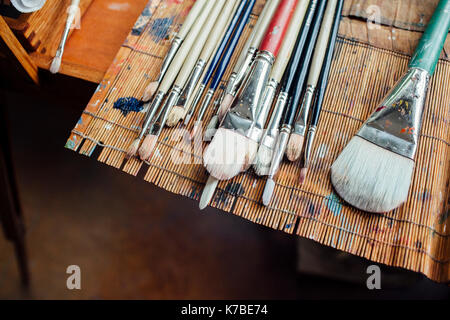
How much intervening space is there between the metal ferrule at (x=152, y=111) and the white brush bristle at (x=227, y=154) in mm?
145

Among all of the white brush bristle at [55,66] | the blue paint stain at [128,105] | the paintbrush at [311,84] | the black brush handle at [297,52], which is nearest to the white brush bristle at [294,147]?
the paintbrush at [311,84]

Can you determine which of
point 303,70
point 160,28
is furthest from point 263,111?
point 160,28

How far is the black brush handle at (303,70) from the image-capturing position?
2.43 feet

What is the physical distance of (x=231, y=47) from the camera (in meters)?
0.82

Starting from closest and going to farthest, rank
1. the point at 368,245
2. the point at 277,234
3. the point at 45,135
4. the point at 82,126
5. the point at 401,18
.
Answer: the point at 368,245 → the point at 82,126 → the point at 401,18 → the point at 277,234 → the point at 45,135

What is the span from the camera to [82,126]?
0.76 m

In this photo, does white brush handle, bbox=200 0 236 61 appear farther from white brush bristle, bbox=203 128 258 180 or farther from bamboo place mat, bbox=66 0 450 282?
white brush bristle, bbox=203 128 258 180

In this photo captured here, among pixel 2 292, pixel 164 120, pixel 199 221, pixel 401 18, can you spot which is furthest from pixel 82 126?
pixel 2 292

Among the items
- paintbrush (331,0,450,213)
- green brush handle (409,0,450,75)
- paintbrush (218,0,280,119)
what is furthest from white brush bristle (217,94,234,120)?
green brush handle (409,0,450,75)

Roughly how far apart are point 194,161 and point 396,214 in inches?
15.6

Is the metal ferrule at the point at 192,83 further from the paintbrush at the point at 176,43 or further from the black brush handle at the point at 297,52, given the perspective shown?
the black brush handle at the point at 297,52

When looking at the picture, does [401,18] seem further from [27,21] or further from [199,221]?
[199,221]

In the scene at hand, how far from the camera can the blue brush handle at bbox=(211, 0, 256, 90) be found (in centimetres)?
79

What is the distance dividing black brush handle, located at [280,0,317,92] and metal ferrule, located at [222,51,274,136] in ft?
0.14
